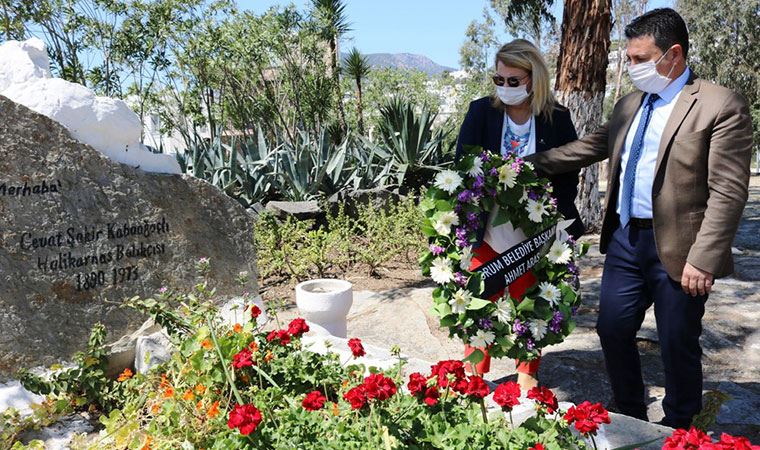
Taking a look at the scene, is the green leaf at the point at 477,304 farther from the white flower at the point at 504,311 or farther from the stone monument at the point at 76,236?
the stone monument at the point at 76,236

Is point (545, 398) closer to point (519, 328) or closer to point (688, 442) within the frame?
point (688, 442)

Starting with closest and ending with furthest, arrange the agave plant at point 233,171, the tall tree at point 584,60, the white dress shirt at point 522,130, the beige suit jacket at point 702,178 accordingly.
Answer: the beige suit jacket at point 702,178, the white dress shirt at point 522,130, the tall tree at point 584,60, the agave plant at point 233,171

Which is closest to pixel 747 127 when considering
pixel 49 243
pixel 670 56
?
pixel 670 56

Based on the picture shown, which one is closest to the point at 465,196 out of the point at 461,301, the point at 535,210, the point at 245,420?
the point at 535,210

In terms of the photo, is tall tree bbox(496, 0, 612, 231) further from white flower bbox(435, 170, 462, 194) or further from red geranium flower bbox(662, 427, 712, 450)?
red geranium flower bbox(662, 427, 712, 450)

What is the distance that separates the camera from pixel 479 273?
8.07 ft

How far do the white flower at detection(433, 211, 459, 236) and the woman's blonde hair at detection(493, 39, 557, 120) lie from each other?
0.66 m

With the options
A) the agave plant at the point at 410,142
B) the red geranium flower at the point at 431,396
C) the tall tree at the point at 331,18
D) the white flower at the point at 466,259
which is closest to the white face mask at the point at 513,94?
the white flower at the point at 466,259

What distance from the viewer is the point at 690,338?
2328 millimetres

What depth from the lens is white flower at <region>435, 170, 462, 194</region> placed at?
246 centimetres

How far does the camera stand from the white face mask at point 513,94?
2.65 m

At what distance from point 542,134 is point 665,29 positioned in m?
0.67

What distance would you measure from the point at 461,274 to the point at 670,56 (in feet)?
3.77

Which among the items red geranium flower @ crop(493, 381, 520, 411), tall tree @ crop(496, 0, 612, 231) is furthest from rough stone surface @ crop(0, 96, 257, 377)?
tall tree @ crop(496, 0, 612, 231)
